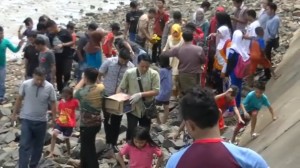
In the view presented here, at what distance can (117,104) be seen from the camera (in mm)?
8578

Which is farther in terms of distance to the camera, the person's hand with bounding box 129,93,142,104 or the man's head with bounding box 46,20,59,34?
the man's head with bounding box 46,20,59,34

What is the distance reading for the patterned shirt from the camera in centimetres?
940

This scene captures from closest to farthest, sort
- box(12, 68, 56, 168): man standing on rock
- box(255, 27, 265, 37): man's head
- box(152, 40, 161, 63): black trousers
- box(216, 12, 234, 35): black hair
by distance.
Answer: box(12, 68, 56, 168): man standing on rock → box(216, 12, 234, 35): black hair → box(255, 27, 265, 37): man's head → box(152, 40, 161, 63): black trousers

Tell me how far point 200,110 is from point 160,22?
11346 millimetres

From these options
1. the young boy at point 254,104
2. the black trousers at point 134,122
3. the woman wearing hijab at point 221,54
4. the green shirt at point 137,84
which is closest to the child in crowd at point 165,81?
the woman wearing hijab at point 221,54

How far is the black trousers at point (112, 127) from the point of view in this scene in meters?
9.32

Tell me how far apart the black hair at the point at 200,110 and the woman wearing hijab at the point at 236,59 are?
711cm

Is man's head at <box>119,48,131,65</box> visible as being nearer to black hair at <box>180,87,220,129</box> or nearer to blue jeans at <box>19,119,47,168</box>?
blue jeans at <box>19,119,47,168</box>

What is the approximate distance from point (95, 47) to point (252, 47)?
108 inches

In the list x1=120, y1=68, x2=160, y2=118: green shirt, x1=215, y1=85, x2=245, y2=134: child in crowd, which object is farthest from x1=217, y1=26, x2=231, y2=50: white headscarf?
x1=120, y1=68, x2=160, y2=118: green shirt

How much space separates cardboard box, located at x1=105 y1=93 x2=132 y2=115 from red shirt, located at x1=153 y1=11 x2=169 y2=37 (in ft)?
19.9

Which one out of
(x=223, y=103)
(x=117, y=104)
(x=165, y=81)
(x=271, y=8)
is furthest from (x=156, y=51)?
(x=117, y=104)

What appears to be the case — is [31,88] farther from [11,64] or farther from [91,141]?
[11,64]

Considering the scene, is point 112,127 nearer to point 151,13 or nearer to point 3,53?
point 3,53
